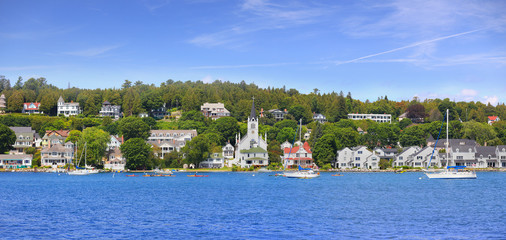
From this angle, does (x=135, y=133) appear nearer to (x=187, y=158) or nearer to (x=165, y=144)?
(x=165, y=144)

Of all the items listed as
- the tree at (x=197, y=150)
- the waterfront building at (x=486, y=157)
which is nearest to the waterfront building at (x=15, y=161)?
the tree at (x=197, y=150)

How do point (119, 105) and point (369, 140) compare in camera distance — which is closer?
point (369, 140)

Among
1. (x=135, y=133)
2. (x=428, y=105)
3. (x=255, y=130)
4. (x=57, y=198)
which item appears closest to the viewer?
(x=57, y=198)

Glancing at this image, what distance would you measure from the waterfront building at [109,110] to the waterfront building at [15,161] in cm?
5652

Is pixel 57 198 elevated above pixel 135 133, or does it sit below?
below

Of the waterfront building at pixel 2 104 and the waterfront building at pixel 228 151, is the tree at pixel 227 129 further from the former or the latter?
the waterfront building at pixel 2 104

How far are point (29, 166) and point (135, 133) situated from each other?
82.6 ft

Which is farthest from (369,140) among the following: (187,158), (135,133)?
(135,133)

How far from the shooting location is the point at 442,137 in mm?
122750

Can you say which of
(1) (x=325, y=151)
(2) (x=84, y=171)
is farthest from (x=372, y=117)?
(2) (x=84, y=171)

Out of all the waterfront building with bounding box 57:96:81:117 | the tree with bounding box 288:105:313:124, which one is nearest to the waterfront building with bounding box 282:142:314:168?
the tree with bounding box 288:105:313:124

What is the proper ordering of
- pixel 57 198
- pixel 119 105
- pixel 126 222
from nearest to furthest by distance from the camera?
pixel 126 222 < pixel 57 198 < pixel 119 105

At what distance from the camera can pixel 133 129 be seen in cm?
11981

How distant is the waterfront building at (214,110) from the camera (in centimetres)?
16088
